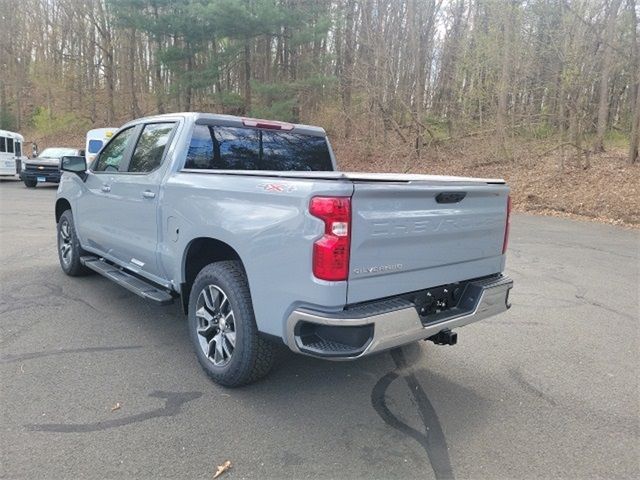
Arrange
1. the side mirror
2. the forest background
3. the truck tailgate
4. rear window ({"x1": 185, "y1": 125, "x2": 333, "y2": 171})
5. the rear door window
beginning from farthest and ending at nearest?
the forest background
the side mirror
the rear door window
rear window ({"x1": 185, "y1": 125, "x2": 333, "y2": 171})
the truck tailgate

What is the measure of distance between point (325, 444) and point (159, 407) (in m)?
1.12

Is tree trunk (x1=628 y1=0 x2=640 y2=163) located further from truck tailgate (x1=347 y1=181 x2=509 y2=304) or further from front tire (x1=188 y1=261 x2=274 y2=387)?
front tire (x1=188 y1=261 x2=274 y2=387)

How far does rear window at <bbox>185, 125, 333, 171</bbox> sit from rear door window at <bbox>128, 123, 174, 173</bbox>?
0.33 metres

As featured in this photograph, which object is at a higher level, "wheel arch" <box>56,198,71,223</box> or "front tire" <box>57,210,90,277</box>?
"wheel arch" <box>56,198,71,223</box>

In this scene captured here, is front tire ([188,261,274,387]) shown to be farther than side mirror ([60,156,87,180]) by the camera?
No

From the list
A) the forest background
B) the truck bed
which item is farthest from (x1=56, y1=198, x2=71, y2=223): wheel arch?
the forest background

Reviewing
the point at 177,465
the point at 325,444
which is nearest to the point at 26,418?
the point at 177,465

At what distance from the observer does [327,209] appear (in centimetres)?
264

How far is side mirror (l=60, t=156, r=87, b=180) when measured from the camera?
18.0ft

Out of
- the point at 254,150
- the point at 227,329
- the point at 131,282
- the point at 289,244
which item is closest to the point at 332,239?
the point at 289,244

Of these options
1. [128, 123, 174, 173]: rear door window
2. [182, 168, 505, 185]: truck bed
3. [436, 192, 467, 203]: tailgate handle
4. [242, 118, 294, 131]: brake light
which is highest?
[242, 118, 294, 131]: brake light

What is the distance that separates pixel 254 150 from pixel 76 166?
2.37 m

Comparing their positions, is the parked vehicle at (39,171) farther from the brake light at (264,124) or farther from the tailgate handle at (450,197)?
the tailgate handle at (450,197)

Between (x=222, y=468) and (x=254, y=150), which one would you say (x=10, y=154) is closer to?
(x=254, y=150)
